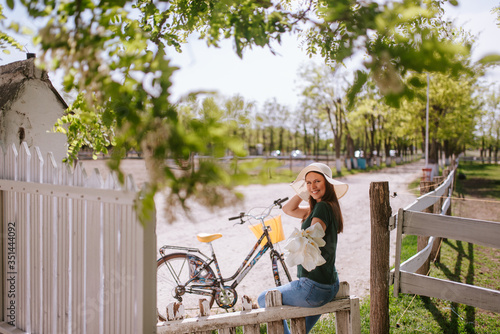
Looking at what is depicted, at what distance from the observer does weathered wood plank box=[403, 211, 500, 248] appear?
3.12 metres

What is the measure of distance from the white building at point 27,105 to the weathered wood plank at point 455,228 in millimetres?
3417

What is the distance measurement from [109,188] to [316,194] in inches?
68.8

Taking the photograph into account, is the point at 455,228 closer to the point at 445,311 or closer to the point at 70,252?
the point at 445,311

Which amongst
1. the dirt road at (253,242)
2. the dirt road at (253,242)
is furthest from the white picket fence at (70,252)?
the dirt road at (253,242)

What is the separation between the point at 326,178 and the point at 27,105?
2.58 m

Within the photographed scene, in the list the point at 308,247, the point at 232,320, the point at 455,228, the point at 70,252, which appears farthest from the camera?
the point at 455,228

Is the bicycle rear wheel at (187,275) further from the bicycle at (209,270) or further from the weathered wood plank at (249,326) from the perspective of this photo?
the weathered wood plank at (249,326)

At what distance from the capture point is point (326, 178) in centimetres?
316

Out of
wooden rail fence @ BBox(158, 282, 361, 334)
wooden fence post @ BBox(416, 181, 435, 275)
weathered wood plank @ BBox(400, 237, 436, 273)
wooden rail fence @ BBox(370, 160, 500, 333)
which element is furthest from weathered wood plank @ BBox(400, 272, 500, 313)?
wooden fence post @ BBox(416, 181, 435, 275)

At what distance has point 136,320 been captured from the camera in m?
1.95

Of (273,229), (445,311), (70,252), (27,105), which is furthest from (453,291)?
(27,105)

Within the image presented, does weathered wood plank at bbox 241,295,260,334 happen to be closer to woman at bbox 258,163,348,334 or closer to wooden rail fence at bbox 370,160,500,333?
woman at bbox 258,163,348,334

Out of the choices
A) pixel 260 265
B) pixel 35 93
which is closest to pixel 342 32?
pixel 35 93

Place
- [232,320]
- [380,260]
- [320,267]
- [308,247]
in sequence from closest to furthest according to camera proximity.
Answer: [232,320]
[308,247]
[320,267]
[380,260]
